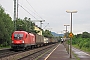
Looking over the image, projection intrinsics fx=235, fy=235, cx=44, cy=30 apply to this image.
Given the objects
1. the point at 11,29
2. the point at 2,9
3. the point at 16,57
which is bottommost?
the point at 16,57

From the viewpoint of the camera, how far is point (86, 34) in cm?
16338

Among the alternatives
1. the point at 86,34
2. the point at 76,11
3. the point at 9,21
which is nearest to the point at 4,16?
the point at 9,21

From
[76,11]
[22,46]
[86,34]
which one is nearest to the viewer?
[76,11]

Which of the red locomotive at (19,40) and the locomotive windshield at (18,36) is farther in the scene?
the locomotive windshield at (18,36)

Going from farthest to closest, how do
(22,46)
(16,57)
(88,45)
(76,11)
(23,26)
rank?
(23,26)
(88,45)
(22,46)
(76,11)
(16,57)

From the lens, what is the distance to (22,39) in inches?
1431

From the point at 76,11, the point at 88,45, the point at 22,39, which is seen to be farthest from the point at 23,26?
the point at 76,11

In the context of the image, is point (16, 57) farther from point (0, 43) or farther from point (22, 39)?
point (0, 43)

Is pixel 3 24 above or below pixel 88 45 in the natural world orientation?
Result: above

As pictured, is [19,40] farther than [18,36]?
No

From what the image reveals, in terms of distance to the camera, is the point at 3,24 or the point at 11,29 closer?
the point at 3,24

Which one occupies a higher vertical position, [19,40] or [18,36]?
[18,36]

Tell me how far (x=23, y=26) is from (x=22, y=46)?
39.3 m

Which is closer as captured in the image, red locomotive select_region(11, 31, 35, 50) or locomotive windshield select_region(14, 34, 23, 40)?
red locomotive select_region(11, 31, 35, 50)
